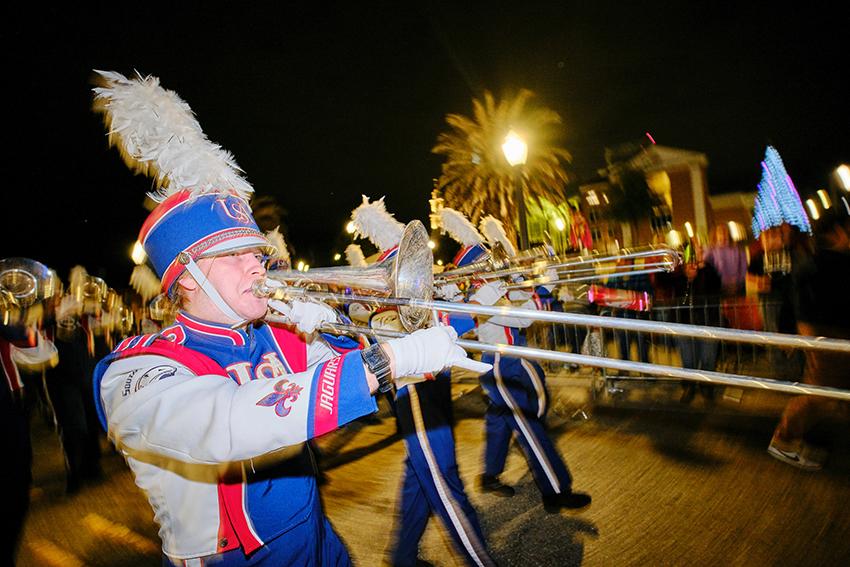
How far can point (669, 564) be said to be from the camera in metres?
2.97

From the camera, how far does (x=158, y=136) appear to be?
1.97 m

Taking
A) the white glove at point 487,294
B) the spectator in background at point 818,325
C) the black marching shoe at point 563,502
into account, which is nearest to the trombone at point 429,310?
the white glove at point 487,294

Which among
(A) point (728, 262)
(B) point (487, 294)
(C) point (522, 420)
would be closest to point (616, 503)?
(C) point (522, 420)

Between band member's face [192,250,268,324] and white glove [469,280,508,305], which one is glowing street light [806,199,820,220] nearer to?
white glove [469,280,508,305]

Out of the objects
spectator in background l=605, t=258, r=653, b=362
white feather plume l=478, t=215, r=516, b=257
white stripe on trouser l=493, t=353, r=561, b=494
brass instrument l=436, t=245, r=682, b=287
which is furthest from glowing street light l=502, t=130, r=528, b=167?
white stripe on trouser l=493, t=353, r=561, b=494

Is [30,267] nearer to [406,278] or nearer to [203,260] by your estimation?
[203,260]

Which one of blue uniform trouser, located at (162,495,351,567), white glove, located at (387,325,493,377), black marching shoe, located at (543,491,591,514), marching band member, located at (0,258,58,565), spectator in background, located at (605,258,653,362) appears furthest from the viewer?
spectator in background, located at (605,258,653,362)

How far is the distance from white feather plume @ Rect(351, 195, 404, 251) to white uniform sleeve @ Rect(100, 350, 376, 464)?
406 centimetres

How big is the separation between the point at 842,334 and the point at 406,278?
4.55 metres

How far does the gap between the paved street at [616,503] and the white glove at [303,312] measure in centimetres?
217

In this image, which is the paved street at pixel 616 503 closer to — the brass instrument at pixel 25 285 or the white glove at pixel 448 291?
the white glove at pixel 448 291

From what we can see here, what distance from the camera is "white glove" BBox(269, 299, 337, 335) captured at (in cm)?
229

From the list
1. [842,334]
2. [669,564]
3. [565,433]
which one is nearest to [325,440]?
[565,433]

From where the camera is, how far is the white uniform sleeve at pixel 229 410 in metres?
1.24
